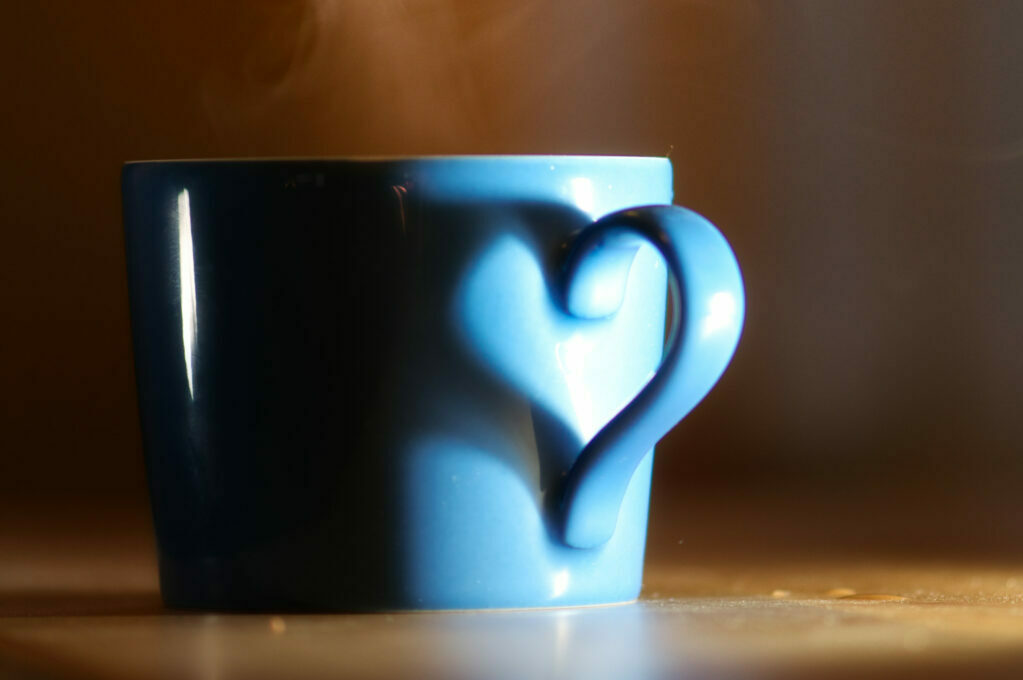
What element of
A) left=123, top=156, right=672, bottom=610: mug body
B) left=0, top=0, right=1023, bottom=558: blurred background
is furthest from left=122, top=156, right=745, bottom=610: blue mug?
left=0, top=0, right=1023, bottom=558: blurred background

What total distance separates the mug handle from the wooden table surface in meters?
0.04

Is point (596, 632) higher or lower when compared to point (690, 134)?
lower

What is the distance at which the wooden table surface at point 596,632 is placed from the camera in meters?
0.38

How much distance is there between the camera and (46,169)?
36.3 inches

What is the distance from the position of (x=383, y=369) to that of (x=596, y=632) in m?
0.10

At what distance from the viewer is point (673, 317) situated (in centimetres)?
43

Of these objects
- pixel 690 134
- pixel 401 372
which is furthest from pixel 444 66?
pixel 401 372

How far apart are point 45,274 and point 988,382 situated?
553 millimetres

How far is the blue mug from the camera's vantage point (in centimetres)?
45

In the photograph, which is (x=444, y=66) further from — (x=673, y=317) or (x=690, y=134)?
(x=673, y=317)

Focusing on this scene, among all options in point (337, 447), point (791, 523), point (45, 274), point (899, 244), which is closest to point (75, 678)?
point (337, 447)

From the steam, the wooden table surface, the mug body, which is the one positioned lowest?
the wooden table surface

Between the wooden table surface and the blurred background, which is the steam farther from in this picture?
the wooden table surface

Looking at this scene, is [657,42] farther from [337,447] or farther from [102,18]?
[337,447]
